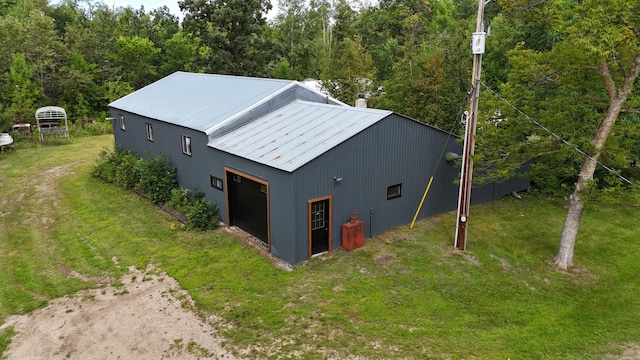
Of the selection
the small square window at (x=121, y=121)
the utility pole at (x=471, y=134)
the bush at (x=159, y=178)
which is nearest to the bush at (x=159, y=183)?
the bush at (x=159, y=178)

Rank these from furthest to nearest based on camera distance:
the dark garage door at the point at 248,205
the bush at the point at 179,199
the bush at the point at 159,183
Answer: the bush at the point at 179,199 < the bush at the point at 159,183 < the dark garage door at the point at 248,205

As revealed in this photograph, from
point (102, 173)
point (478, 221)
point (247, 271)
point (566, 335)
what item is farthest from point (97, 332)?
point (102, 173)

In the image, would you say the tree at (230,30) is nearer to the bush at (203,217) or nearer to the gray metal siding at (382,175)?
the bush at (203,217)

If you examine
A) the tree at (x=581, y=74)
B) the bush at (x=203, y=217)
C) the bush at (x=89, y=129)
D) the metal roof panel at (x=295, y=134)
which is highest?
the tree at (x=581, y=74)

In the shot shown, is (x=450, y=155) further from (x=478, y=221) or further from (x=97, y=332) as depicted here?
(x=97, y=332)

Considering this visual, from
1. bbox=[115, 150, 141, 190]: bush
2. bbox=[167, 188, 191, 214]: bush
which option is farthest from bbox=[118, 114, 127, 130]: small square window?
bbox=[167, 188, 191, 214]: bush

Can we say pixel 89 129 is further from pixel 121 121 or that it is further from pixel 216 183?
pixel 216 183
